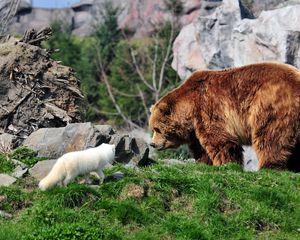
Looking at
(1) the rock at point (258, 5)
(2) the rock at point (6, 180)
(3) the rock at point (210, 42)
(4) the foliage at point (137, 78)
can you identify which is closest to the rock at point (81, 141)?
(2) the rock at point (6, 180)

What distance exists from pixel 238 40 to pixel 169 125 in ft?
43.9

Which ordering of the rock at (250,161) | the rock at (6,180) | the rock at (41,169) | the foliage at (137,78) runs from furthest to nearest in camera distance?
1. the foliage at (137,78)
2. the rock at (250,161)
3. the rock at (41,169)
4. the rock at (6,180)

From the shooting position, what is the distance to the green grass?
7.09m

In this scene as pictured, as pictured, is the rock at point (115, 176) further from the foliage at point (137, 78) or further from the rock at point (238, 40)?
the foliage at point (137, 78)

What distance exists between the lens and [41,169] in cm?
834

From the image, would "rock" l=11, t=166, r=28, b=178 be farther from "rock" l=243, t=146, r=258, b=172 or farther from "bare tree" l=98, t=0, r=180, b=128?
"bare tree" l=98, t=0, r=180, b=128

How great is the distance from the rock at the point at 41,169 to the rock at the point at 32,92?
2229 mm

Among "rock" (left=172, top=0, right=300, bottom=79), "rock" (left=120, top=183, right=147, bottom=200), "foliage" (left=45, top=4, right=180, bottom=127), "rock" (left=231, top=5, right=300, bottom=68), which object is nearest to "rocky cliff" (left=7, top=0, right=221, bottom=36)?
"foliage" (left=45, top=4, right=180, bottom=127)

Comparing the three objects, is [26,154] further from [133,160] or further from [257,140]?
[257,140]

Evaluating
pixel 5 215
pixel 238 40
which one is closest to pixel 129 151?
pixel 5 215

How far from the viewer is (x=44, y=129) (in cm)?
1001

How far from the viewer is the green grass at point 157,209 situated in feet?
23.2

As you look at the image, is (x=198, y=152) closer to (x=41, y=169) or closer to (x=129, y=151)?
(x=129, y=151)

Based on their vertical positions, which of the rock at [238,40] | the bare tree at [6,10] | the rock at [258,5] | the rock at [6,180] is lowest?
the rock at [258,5]
